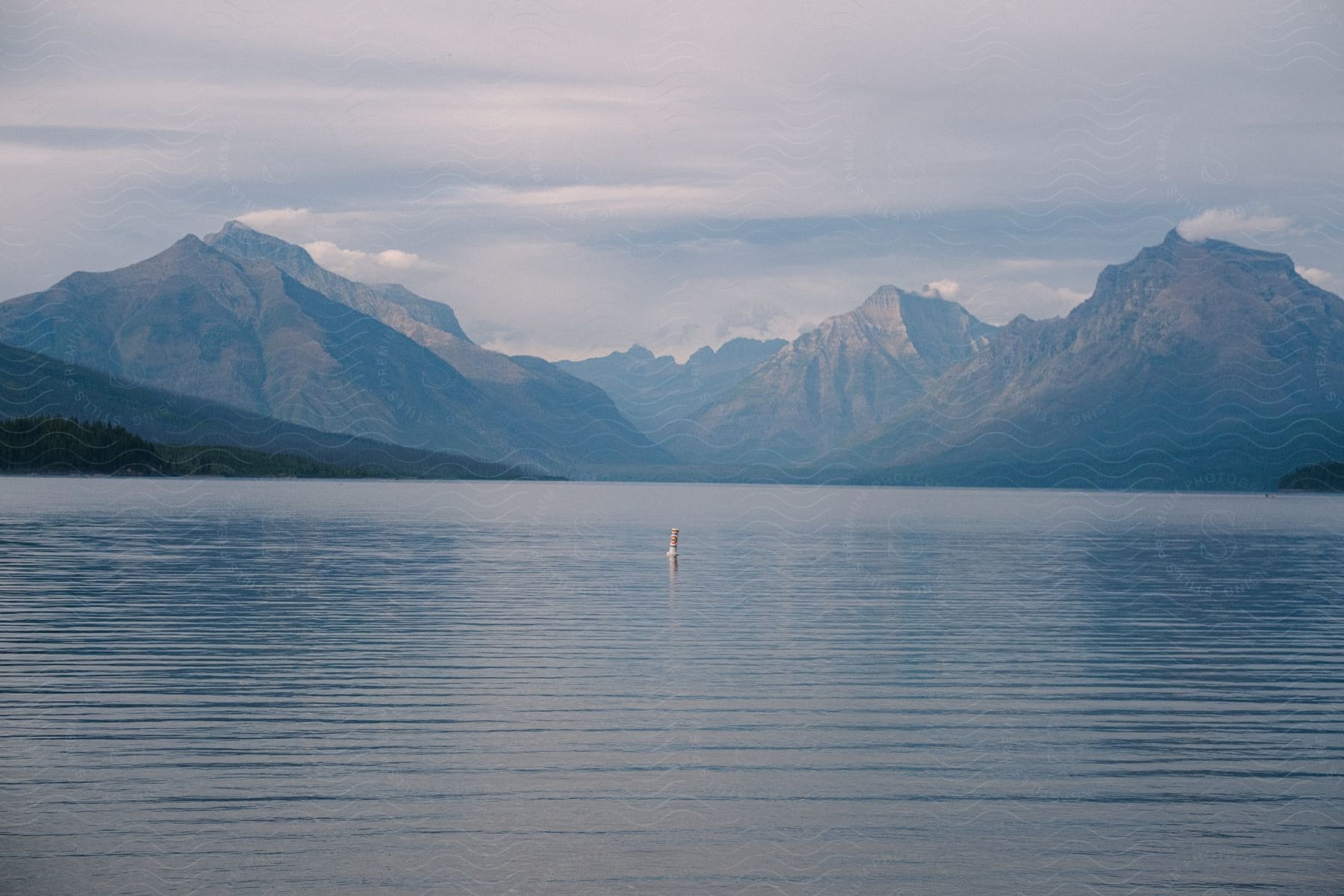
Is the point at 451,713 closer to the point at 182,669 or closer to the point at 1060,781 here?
the point at 182,669

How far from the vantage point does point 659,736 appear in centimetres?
2592

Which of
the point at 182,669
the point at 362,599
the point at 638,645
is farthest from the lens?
the point at 362,599

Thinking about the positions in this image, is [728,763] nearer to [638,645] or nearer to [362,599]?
[638,645]

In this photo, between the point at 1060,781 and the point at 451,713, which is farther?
the point at 451,713

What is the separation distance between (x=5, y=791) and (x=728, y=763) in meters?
12.5

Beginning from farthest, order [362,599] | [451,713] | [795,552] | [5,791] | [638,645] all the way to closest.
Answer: [795,552], [362,599], [638,645], [451,713], [5,791]

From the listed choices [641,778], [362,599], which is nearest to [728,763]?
[641,778]

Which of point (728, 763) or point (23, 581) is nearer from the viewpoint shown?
point (728, 763)

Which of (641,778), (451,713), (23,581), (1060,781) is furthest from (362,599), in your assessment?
(1060,781)

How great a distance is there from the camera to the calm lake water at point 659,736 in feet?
60.6

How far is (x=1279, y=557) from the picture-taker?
88875 mm

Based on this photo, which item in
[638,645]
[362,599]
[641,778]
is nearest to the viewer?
[641,778]

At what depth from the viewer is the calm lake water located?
60.6 feet

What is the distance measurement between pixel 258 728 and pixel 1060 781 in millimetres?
15783
